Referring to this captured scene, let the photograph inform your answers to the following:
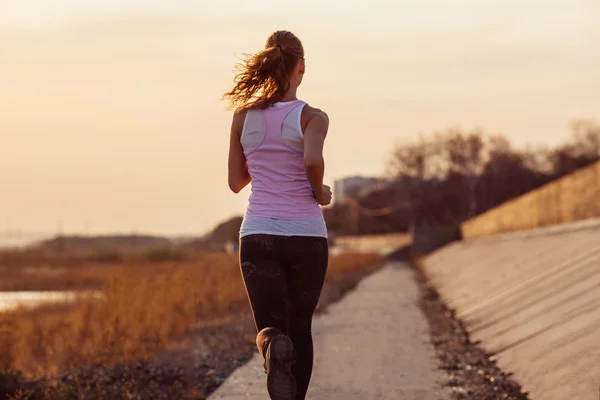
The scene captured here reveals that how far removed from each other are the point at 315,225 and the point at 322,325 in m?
6.35

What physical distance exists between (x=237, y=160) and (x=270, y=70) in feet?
1.43

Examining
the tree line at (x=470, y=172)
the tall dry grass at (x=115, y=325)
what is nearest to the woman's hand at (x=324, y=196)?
the tall dry grass at (x=115, y=325)

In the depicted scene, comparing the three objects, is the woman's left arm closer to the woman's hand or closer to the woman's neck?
the woman's neck

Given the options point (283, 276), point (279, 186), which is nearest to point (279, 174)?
point (279, 186)

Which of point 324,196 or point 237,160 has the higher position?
point 237,160

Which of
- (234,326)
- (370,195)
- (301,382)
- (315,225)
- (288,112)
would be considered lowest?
(370,195)

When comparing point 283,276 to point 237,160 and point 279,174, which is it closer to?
point 279,174

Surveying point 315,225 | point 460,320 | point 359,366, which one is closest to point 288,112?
point 315,225

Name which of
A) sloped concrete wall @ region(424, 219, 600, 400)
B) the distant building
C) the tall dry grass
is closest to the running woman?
sloped concrete wall @ region(424, 219, 600, 400)

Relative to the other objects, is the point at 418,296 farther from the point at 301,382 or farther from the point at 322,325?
the point at 301,382

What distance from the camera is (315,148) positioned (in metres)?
3.46

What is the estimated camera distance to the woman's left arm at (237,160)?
3693mm

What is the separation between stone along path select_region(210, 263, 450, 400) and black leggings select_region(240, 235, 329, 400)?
67.1 inches

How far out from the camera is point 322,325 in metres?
9.80
